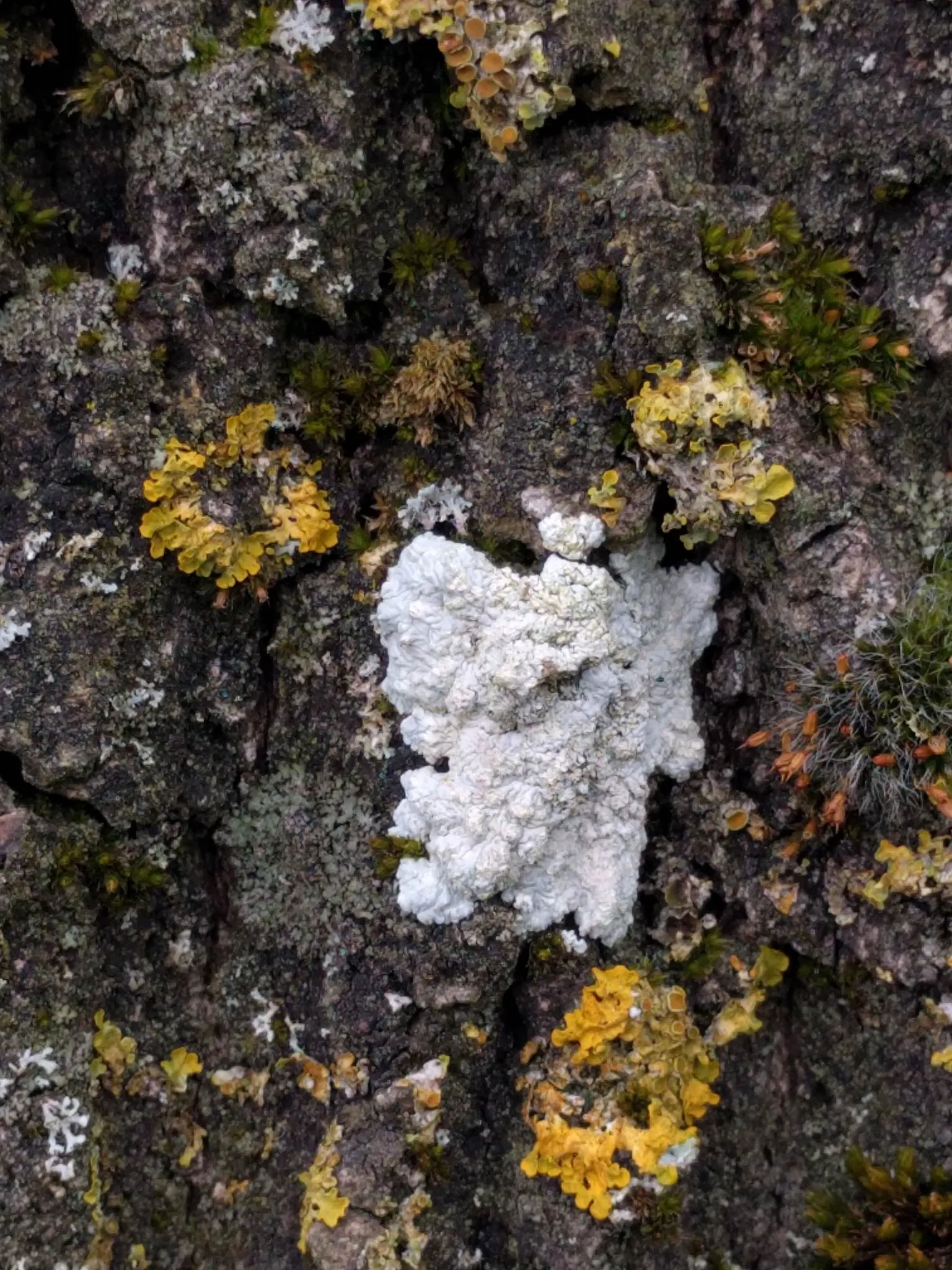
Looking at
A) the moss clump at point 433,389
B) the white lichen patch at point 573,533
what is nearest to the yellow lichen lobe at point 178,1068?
the white lichen patch at point 573,533

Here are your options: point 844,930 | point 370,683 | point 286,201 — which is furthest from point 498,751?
point 286,201

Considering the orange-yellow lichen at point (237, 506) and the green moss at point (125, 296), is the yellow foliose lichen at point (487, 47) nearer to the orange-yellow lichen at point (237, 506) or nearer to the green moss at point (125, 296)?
the green moss at point (125, 296)

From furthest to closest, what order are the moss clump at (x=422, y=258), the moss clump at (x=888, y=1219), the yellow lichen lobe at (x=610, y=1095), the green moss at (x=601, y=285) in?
the moss clump at (x=422, y=258) → the yellow lichen lobe at (x=610, y=1095) → the green moss at (x=601, y=285) → the moss clump at (x=888, y=1219)

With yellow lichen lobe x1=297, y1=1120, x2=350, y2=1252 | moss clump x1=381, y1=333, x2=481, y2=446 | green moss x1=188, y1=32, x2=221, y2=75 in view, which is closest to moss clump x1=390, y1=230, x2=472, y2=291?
moss clump x1=381, y1=333, x2=481, y2=446

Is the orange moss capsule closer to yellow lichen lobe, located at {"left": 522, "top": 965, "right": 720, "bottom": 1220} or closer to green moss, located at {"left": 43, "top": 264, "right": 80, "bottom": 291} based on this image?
yellow lichen lobe, located at {"left": 522, "top": 965, "right": 720, "bottom": 1220}

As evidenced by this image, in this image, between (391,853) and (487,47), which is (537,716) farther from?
(487,47)

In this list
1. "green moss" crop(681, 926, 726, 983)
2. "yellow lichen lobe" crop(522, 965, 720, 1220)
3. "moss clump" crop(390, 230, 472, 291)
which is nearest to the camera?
"yellow lichen lobe" crop(522, 965, 720, 1220)
